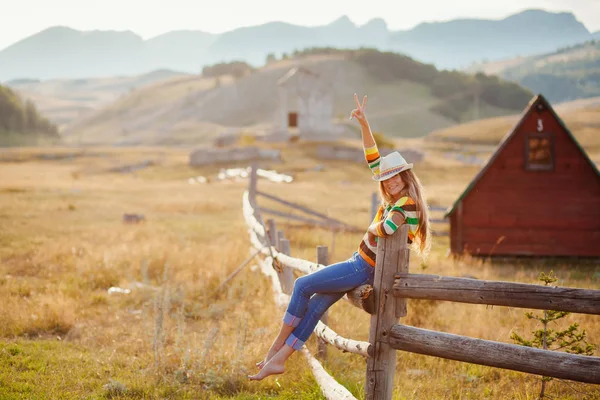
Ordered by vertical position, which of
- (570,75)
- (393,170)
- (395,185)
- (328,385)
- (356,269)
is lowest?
(328,385)

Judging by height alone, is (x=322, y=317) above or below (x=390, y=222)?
below

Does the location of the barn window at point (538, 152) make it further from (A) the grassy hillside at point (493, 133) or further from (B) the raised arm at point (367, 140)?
(A) the grassy hillside at point (493, 133)

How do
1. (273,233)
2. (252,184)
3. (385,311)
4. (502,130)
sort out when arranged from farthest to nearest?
(502,130) → (252,184) → (273,233) → (385,311)

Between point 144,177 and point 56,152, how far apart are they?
61.7 ft

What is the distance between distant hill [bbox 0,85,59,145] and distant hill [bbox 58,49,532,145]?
20.1 meters

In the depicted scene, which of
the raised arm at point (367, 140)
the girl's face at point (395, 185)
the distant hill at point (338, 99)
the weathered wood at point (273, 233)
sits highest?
the distant hill at point (338, 99)

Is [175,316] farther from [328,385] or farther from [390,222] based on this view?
[390,222]

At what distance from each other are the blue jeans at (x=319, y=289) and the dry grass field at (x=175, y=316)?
0.95 metres

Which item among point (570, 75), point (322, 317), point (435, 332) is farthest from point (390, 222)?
point (570, 75)

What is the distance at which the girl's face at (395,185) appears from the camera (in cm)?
479

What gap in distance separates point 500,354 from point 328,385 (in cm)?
182

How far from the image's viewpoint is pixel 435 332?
426 cm

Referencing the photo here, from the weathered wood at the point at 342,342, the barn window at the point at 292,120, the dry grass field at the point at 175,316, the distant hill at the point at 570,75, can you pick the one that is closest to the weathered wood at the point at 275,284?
A: the dry grass field at the point at 175,316

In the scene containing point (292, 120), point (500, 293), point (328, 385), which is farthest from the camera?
point (292, 120)
